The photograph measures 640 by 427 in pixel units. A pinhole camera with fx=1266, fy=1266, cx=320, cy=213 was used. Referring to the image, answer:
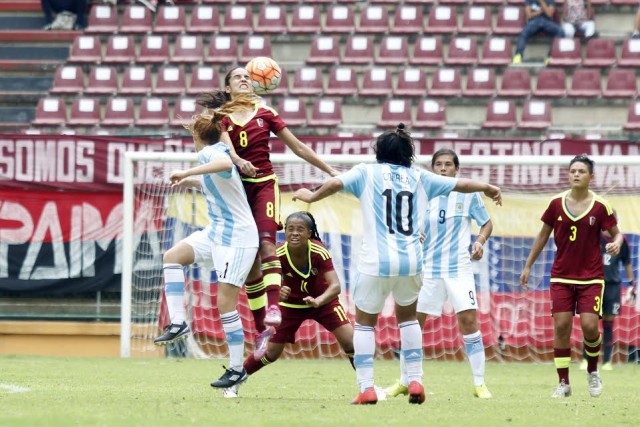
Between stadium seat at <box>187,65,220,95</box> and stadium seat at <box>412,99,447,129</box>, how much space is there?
3.33 metres

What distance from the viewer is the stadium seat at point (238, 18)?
2177 cm

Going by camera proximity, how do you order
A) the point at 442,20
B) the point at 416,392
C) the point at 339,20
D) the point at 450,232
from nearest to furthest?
the point at 416,392 < the point at 450,232 < the point at 442,20 < the point at 339,20

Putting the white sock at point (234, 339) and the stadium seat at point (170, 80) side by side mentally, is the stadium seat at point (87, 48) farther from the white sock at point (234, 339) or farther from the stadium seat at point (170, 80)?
the white sock at point (234, 339)

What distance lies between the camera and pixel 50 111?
2031 centimetres

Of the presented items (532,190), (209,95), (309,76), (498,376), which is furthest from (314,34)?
(209,95)

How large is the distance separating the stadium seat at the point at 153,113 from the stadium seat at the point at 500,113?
16.2 ft

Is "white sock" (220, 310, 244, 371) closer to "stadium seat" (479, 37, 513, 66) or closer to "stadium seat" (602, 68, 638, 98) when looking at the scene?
"stadium seat" (602, 68, 638, 98)

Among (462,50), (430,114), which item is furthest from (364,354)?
(462,50)

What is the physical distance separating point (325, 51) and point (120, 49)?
3.58m

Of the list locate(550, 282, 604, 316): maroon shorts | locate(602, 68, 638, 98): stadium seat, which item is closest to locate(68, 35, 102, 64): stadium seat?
locate(602, 68, 638, 98): stadium seat

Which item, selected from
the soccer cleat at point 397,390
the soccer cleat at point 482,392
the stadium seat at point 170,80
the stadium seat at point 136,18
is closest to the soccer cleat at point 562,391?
the soccer cleat at point 482,392

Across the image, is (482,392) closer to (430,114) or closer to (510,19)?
(430,114)

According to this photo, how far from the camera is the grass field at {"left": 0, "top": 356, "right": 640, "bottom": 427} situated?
24.0ft

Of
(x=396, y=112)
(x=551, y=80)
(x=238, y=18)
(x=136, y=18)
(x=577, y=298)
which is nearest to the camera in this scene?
(x=577, y=298)
